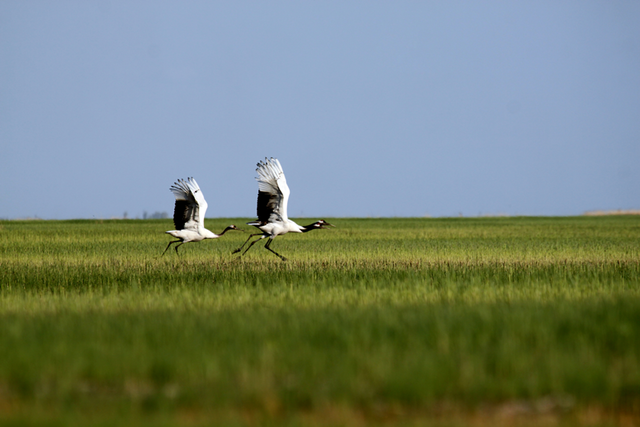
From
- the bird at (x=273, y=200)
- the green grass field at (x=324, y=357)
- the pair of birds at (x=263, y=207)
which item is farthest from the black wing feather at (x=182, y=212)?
the green grass field at (x=324, y=357)

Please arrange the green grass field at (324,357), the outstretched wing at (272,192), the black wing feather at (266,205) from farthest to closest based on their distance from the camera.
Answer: the black wing feather at (266,205), the outstretched wing at (272,192), the green grass field at (324,357)

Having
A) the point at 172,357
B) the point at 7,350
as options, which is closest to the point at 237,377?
the point at 172,357

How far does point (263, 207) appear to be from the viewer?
17047 mm

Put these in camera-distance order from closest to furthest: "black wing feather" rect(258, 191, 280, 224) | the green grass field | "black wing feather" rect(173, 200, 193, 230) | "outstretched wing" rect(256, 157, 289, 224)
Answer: the green grass field → "outstretched wing" rect(256, 157, 289, 224) → "black wing feather" rect(258, 191, 280, 224) → "black wing feather" rect(173, 200, 193, 230)

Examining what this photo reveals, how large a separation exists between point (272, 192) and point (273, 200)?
1.01 ft

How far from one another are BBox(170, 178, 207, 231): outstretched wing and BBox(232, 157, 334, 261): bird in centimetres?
148

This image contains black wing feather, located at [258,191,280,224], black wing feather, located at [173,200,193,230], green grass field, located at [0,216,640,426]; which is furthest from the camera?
black wing feather, located at [173,200,193,230]

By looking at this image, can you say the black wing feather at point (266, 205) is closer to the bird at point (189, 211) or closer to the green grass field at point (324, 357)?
the bird at point (189, 211)

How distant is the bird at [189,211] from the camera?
56.0 feet

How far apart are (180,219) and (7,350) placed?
11.8 m

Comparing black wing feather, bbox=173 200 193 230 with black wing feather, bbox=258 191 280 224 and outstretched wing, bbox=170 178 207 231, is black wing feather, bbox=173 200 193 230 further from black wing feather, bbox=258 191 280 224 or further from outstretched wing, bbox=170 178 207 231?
black wing feather, bbox=258 191 280 224

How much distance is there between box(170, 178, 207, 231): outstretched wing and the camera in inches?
671

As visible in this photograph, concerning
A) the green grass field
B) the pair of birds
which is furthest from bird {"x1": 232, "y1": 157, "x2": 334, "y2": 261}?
the green grass field

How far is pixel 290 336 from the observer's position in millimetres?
6746
